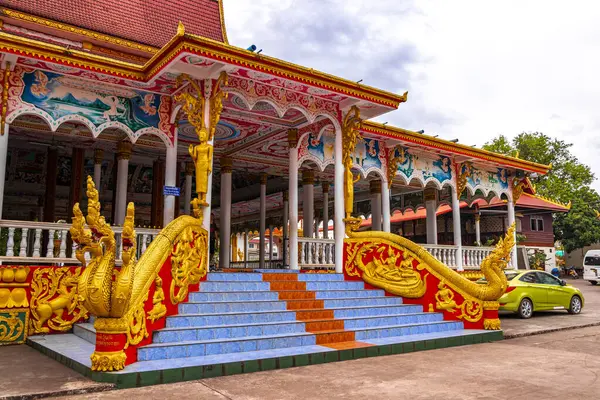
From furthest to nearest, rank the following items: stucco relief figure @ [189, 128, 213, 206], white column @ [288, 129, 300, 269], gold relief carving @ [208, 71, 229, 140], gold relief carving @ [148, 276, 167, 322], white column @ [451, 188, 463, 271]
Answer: white column @ [451, 188, 463, 271], white column @ [288, 129, 300, 269], gold relief carving @ [208, 71, 229, 140], stucco relief figure @ [189, 128, 213, 206], gold relief carving @ [148, 276, 167, 322]

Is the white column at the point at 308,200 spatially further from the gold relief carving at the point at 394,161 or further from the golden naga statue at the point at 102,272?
the golden naga statue at the point at 102,272

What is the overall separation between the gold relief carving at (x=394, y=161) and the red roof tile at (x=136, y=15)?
596 centimetres

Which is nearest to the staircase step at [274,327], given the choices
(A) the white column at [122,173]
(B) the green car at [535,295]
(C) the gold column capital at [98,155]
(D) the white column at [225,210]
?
(B) the green car at [535,295]

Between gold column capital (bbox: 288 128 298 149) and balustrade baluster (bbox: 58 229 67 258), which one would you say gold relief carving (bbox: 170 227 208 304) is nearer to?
balustrade baluster (bbox: 58 229 67 258)

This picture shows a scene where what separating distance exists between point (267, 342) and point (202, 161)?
3.30m

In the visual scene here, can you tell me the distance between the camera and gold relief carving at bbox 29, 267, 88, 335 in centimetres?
742

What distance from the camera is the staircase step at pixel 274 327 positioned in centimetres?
610

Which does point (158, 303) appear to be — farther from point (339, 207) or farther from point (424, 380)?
point (339, 207)

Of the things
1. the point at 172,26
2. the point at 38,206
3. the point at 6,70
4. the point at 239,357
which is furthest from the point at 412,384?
the point at 38,206

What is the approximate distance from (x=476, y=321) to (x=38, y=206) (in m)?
13.6

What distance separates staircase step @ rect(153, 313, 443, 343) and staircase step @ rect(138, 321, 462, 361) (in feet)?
0.45

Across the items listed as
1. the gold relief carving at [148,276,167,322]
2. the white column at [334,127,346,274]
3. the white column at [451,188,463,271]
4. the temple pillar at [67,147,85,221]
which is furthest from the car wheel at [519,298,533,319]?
the temple pillar at [67,147,85,221]

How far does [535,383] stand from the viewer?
202 inches

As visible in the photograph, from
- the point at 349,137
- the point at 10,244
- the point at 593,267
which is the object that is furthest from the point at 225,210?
the point at 593,267
